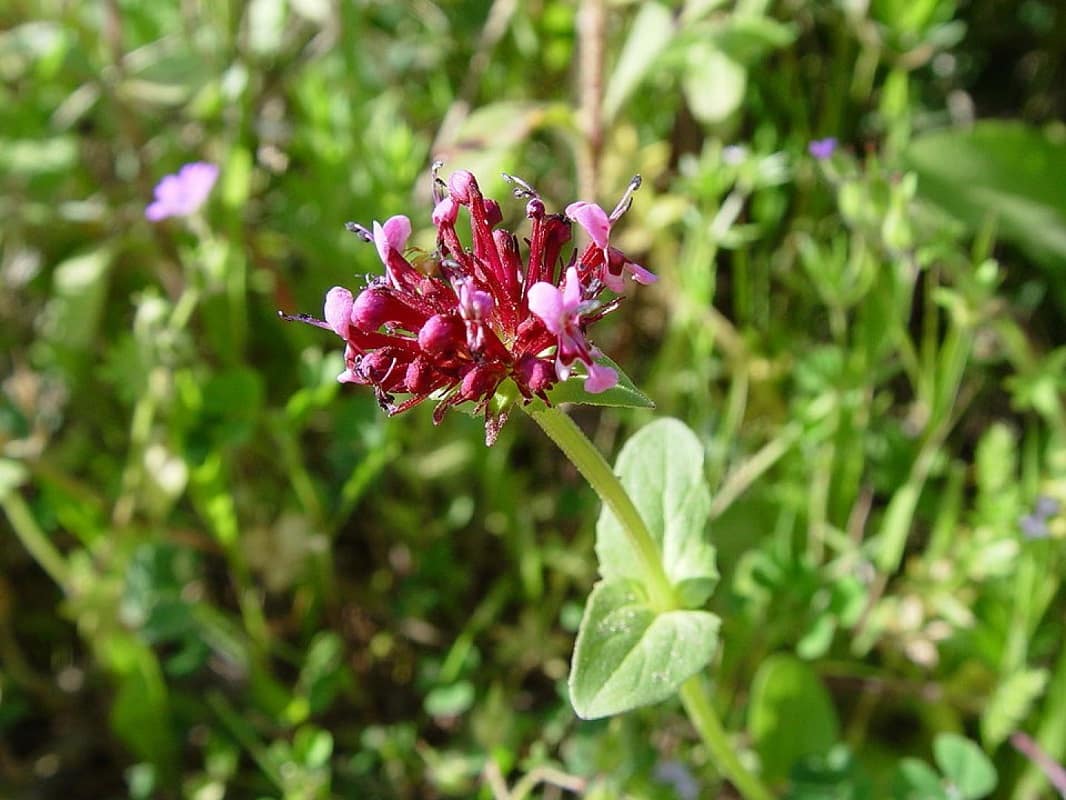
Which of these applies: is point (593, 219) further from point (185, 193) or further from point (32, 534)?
point (32, 534)

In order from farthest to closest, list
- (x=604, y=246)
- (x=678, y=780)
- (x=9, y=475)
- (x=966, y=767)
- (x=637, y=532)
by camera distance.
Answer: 1. (x=9, y=475)
2. (x=678, y=780)
3. (x=966, y=767)
4. (x=637, y=532)
5. (x=604, y=246)

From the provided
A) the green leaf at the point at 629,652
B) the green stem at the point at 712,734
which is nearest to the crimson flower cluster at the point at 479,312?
the green leaf at the point at 629,652

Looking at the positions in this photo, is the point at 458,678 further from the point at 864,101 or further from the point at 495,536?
the point at 864,101

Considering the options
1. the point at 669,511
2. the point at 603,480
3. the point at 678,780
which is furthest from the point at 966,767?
the point at 603,480

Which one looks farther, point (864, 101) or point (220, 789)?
point (864, 101)

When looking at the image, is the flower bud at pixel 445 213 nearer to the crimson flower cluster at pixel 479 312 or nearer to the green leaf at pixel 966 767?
the crimson flower cluster at pixel 479 312

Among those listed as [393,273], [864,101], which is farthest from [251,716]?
Result: [864,101]

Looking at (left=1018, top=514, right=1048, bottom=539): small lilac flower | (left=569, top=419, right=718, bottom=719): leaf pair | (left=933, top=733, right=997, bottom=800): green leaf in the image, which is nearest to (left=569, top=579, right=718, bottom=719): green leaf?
(left=569, top=419, right=718, bottom=719): leaf pair
